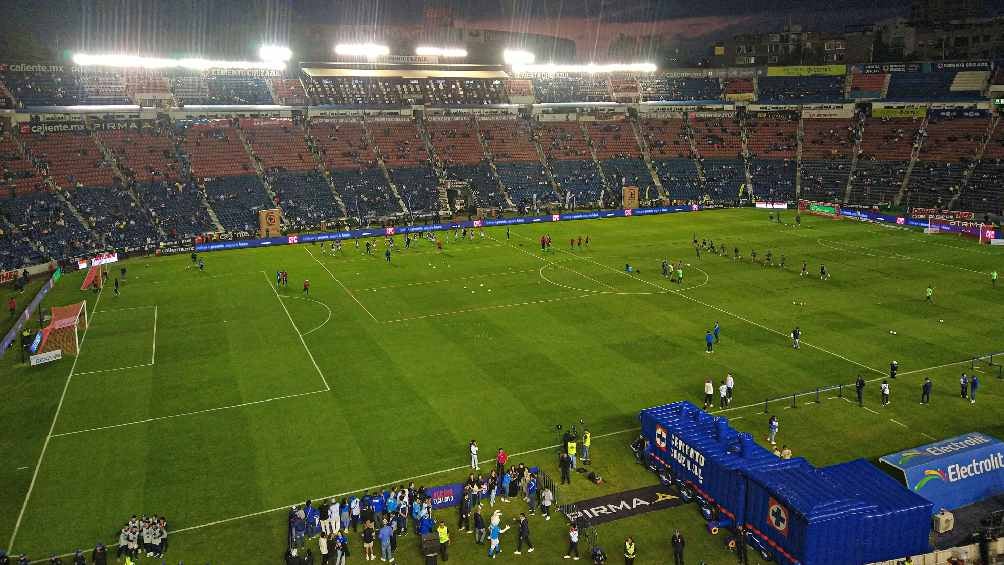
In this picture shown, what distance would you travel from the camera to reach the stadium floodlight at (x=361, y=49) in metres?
108

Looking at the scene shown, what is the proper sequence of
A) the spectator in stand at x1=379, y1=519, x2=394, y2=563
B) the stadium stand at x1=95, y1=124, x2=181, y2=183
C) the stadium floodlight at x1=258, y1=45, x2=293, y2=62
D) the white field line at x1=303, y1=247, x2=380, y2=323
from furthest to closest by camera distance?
the stadium floodlight at x1=258, y1=45, x2=293, y2=62 < the stadium stand at x1=95, y1=124, x2=181, y2=183 < the white field line at x1=303, y1=247, x2=380, y2=323 < the spectator in stand at x1=379, y1=519, x2=394, y2=563

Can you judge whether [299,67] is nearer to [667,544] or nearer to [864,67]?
[864,67]

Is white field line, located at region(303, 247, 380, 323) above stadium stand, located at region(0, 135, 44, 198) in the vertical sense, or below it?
below

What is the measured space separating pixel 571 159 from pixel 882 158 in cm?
4061

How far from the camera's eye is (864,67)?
10825 cm

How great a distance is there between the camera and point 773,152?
343 ft

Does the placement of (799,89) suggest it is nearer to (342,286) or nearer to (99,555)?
(342,286)

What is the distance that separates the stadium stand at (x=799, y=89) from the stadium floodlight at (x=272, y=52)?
71.1 meters

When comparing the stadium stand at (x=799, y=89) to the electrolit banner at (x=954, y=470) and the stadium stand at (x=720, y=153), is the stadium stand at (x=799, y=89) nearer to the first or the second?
the stadium stand at (x=720, y=153)

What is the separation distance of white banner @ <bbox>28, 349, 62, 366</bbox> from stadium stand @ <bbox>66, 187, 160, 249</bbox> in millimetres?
31063

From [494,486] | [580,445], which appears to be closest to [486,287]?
[580,445]

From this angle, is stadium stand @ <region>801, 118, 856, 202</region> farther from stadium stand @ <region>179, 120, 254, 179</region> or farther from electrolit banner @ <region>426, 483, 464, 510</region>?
electrolit banner @ <region>426, 483, 464, 510</region>

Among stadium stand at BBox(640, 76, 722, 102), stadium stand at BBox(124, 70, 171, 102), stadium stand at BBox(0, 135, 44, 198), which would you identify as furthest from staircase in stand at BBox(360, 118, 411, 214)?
stadium stand at BBox(640, 76, 722, 102)

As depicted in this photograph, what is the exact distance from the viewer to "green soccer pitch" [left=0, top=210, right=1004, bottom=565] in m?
25.2
